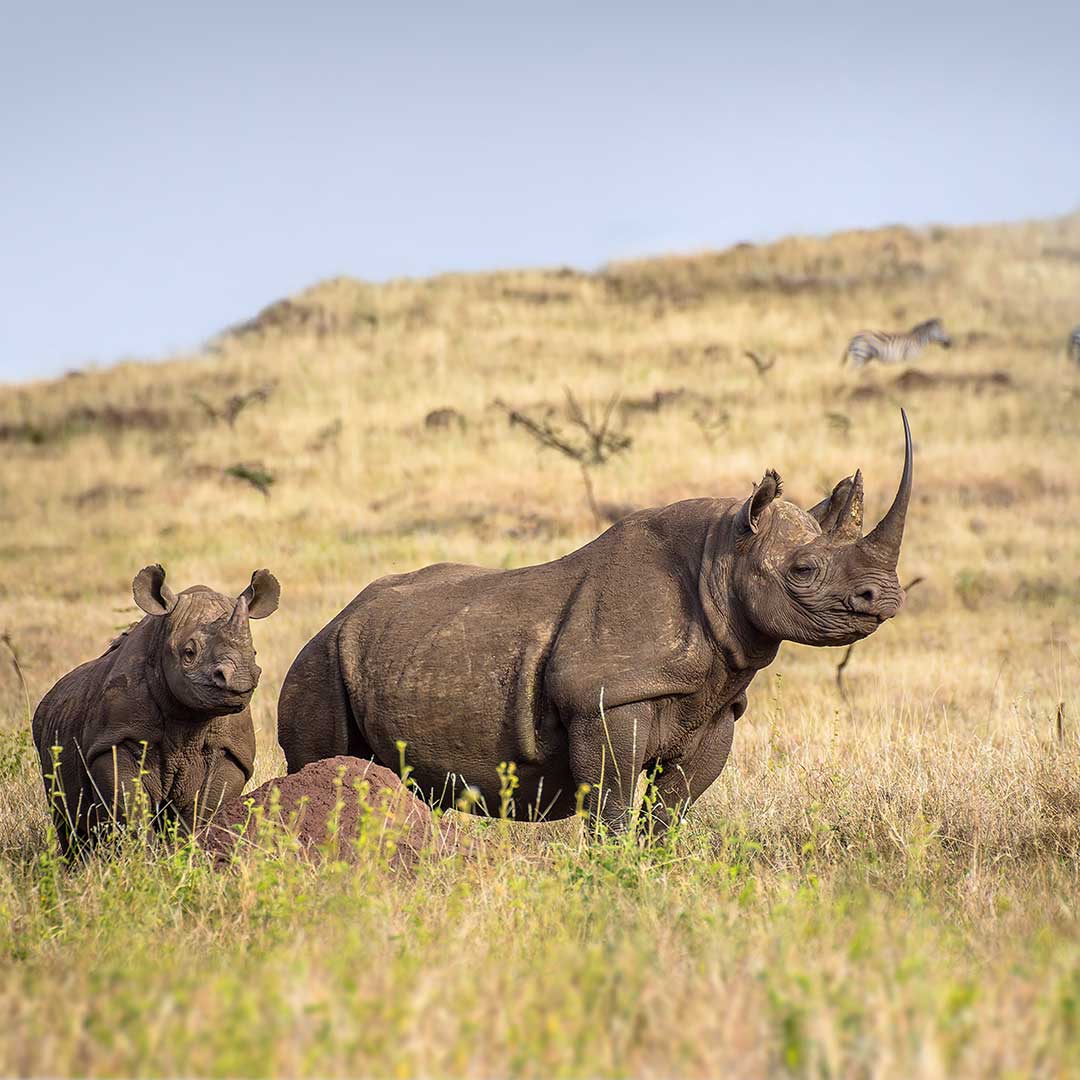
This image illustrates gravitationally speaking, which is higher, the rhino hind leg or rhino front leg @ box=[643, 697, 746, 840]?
the rhino hind leg

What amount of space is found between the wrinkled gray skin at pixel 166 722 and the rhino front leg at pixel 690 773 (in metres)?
1.88

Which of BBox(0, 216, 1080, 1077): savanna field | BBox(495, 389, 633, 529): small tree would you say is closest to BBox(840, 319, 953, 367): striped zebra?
BBox(0, 216, 1080, 1077): savanna field

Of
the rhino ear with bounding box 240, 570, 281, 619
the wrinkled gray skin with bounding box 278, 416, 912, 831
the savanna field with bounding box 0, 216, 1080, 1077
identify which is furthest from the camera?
the rhino ear with bounding box 240, 570, 281, 619

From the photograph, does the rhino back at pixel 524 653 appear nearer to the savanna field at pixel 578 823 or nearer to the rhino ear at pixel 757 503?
the rhino ear at pixel 757 503

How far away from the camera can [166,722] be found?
285 inches

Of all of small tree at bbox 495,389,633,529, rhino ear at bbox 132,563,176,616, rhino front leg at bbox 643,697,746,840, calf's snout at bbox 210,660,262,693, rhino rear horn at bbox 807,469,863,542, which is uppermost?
Answer: rhino rear horn at bbox 807,469,863,542

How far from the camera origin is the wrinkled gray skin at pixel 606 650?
6457mm

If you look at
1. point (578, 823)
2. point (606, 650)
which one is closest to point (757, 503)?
point (606, 650)

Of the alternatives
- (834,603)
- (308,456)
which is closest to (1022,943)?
(834,603)

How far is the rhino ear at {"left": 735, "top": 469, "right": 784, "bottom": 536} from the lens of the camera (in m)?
6.48

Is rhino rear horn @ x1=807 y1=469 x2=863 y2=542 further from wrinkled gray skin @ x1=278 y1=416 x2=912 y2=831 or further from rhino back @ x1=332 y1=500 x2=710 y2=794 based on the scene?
rhino back @ x1=332 y1=500 x2=710 y2=794

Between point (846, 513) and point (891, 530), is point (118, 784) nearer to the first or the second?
point (846, 513)

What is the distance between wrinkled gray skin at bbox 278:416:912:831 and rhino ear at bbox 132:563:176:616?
0.76 meters

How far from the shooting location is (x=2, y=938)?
5434mm
